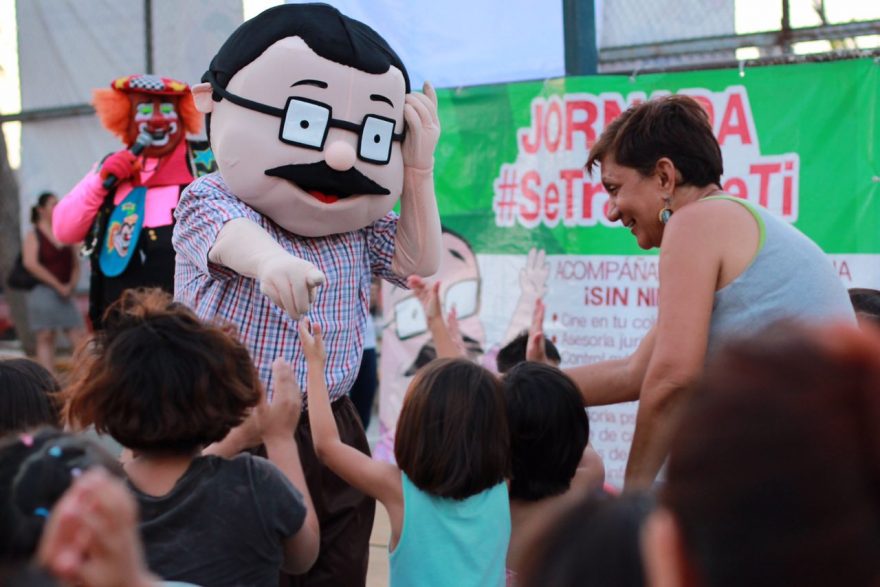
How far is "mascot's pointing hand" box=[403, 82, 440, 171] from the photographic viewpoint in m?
3.14

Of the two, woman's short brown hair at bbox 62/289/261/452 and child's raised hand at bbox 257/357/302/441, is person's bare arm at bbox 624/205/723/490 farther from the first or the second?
woman's short brown hair at bbox 62/289/261/452

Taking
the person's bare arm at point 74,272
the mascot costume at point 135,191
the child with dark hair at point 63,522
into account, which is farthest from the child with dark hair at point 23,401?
the person's bare arm at point 74,272

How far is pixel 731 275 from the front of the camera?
2.48 meters

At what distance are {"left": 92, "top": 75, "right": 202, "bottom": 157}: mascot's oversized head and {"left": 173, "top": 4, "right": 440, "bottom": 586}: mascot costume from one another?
1599 millimetres

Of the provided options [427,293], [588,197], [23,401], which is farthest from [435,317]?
[588,197]

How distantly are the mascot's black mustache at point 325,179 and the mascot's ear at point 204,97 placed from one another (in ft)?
1.07

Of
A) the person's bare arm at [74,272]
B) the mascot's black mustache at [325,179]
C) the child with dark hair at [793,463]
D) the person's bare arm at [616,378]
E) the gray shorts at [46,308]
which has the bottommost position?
the gray shorts at [46,308]

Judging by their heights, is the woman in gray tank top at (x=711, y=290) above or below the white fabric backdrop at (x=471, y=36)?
below

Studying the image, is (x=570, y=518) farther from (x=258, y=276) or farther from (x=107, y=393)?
(x=258, y=276)

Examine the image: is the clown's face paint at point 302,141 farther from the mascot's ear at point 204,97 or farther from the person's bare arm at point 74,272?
the person's bare arm at point 74,272

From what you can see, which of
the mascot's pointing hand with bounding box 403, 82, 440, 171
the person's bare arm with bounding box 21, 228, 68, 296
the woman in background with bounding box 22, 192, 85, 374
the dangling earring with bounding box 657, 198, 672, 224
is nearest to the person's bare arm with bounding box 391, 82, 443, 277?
the mascot's pointing hand with bounding box 403, 82, 440, 171

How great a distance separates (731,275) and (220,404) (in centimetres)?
115

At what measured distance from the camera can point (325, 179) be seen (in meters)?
2.98

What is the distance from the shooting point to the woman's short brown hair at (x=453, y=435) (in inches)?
95.8
